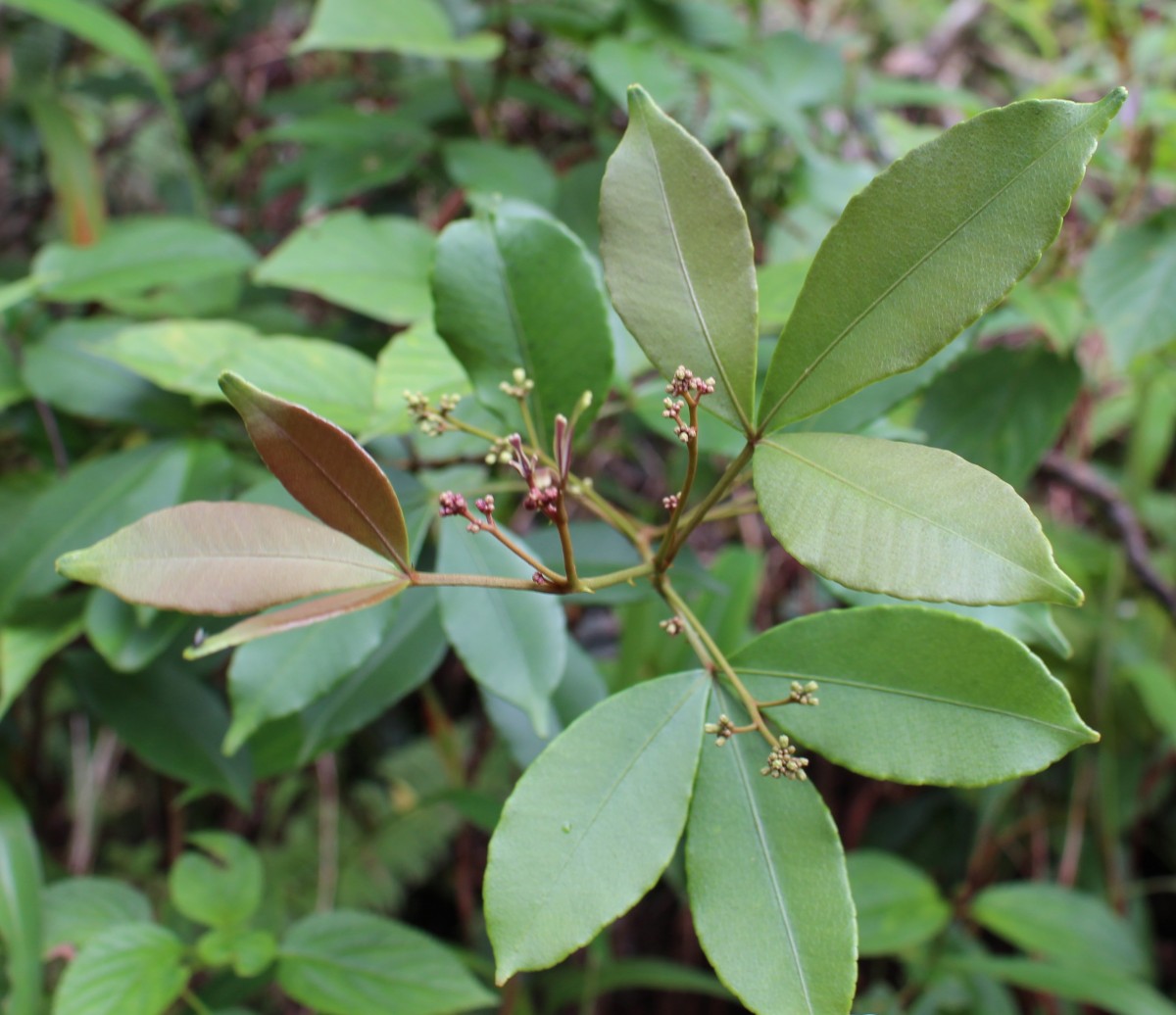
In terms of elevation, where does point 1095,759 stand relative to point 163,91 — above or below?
below

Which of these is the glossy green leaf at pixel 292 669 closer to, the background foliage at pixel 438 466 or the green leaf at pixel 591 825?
the background foliage at pixel 438 466

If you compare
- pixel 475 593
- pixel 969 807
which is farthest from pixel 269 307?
pixel 969 807

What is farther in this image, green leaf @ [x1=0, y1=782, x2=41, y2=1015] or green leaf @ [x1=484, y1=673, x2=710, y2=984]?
green leaf @ [x1=0, y1=782, x2=41, y2=1015]

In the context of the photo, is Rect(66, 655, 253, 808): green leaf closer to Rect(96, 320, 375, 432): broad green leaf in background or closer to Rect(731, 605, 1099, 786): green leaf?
Rect(96, 320, 375, 432): broad green leaf in background

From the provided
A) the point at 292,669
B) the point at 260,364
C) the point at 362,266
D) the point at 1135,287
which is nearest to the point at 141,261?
the point at 362,266

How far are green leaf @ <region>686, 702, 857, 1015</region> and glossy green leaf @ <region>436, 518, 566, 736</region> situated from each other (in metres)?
0.14

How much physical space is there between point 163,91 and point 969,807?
1296 millimetres

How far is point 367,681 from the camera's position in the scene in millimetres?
616

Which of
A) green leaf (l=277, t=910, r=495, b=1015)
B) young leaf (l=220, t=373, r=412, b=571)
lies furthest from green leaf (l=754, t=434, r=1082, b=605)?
green leaf (l=277, t=910, r=495, b=1015)

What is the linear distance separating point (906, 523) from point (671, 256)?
130 mm

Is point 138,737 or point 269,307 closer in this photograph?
point 138,737

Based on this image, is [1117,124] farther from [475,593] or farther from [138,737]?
[138,737]

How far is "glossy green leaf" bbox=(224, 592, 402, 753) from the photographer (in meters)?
0.50

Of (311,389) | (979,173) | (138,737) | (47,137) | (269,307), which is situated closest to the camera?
(979,173)
